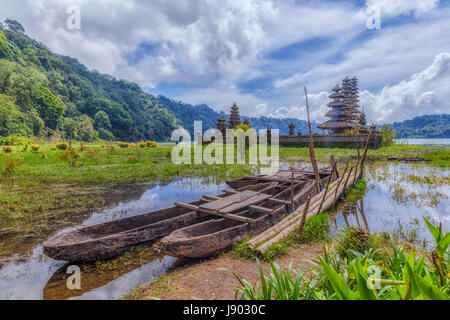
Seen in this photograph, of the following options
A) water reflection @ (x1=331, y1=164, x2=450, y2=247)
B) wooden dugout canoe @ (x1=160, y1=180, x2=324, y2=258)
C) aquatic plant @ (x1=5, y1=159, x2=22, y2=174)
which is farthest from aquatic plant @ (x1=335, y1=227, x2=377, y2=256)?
aquatic plant @ (x1=5, y1=159, x2=22, y2=174)

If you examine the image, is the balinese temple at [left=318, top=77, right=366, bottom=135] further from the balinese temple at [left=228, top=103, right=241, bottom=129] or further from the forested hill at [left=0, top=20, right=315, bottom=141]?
the forested hill at [left=0, top=20, right=315, bottom=141]

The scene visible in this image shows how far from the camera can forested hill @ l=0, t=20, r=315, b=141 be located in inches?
1654

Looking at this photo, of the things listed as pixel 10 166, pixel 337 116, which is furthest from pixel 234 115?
pixel 10 166

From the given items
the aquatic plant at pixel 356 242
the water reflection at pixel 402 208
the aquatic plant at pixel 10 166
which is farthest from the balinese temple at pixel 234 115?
the aquatic plant at pixel 356 242

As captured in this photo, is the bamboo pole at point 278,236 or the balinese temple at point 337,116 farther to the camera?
the balinese temple at point 337,116

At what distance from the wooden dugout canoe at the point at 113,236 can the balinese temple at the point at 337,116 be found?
33.1 metres

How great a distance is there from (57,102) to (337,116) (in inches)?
2284

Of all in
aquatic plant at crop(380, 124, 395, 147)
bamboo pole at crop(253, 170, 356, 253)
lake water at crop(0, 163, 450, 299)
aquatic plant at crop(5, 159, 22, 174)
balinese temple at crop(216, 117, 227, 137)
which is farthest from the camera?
balinese temple at crop(216, 117, 227, 137)

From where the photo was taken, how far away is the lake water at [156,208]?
12.1 feet

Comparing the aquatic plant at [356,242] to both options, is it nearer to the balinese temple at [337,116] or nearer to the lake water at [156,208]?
the lake water at [156,208]

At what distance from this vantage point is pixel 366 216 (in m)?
6.84

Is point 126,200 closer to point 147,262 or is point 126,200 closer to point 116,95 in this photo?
point 147,262

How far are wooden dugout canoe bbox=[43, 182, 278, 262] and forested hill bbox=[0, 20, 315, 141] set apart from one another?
17.8 meters
